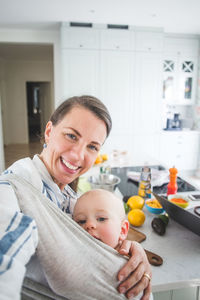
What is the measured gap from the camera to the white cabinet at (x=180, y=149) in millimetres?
4664

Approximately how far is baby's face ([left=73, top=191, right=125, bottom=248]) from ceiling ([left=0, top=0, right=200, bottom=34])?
3007 mm

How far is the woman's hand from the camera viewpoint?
645 millimetres

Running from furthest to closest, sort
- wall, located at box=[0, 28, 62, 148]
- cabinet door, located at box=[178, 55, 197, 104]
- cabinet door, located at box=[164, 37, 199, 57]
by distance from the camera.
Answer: wall, located at box=[0, 28, 62, 148]
cabinet door, located at box=[178, 55, 197, 104]
cabinet door, located at box=[164, 37, 199, 57]

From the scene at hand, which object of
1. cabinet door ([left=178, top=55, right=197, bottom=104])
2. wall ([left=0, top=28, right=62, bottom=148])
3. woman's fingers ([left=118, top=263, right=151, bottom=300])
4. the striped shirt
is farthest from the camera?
wall ([left=0, top=28, right=62, bottom=148])

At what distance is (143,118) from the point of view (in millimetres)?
4441

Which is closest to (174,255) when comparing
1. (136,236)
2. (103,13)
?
(136,236)

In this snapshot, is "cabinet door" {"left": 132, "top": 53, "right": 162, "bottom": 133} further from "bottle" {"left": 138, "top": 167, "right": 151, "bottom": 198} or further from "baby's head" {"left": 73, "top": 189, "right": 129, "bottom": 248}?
"baby's head" {"left": 73, "top": 189, "right": 129, "bottom": 248}

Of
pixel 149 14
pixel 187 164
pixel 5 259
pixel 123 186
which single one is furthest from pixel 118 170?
pixel 187 164

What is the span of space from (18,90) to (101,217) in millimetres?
8346

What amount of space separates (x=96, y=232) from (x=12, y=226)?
477 millimetres

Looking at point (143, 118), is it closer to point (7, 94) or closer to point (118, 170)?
point (118, 170)

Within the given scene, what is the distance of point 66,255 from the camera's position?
54cm

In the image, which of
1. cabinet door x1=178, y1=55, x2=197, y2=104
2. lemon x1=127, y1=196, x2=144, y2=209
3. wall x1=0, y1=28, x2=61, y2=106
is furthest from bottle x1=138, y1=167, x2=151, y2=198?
cabinet door x1=178, y1=55, x2=197, y2=104

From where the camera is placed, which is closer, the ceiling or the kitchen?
the ceiling
